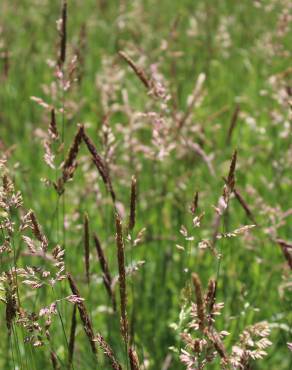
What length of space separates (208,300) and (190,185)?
1.97m

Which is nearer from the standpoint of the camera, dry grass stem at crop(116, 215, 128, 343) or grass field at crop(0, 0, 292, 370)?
dry grass stem at crop(116, 215, 128, 343)

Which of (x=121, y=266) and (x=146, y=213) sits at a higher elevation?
(x=146, y=213)

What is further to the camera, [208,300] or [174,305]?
[174,305]

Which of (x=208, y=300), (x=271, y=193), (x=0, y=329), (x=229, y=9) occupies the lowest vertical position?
(x=208, y=300)

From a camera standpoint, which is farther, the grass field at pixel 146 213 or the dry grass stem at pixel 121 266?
the grass field at pixel 146 213

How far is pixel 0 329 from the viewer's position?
2.26 metres

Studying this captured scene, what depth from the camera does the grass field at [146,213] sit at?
1281mm

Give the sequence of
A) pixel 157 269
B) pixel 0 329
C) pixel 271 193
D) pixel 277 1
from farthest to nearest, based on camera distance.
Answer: pixel 277 1 < pixel 271 193 < pixel 157 269 < pixel 0 329

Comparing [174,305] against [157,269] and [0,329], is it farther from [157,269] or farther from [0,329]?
[0,329]

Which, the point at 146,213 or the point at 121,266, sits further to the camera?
the point at 146,213

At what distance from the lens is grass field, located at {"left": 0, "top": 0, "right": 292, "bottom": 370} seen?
1281 mm

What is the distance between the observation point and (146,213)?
9.96 feet

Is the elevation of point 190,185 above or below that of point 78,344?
above

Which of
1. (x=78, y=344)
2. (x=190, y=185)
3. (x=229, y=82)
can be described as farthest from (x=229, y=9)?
(x=78, y=344)
